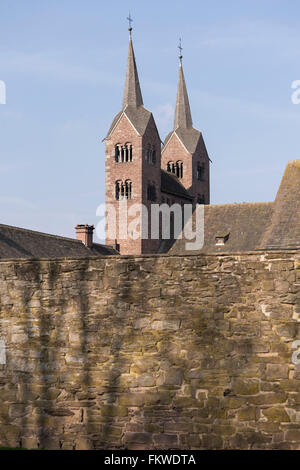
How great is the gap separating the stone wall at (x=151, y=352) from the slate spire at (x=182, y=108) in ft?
219

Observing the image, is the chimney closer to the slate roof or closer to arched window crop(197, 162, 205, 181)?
the slate roof

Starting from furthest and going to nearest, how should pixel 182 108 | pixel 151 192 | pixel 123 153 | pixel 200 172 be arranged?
pixel 182 108, pixel 200 172, pixel 151 192, pixel 123 153

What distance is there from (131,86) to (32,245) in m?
32.0

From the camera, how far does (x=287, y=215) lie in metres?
33.2

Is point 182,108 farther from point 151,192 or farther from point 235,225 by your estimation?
point 235,225

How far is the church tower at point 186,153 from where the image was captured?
73.0 meters

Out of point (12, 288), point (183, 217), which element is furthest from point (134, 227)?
point (12, 288)

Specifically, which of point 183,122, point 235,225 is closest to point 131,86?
point 183,122

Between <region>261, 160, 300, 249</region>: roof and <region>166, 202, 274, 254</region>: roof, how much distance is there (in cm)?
1238

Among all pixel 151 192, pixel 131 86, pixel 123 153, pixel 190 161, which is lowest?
pixel 151 192
